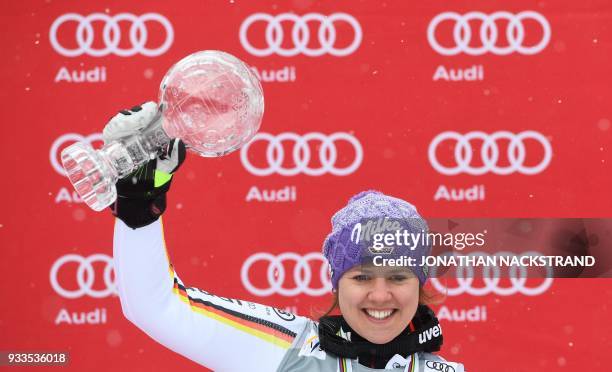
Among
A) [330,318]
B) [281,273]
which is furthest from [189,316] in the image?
[281,273]

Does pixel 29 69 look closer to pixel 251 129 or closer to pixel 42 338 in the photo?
pixel 42 338

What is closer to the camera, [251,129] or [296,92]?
[251,129]

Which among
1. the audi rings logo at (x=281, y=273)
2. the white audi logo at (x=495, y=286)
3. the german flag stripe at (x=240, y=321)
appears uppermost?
the german flag stripe at (x=240, y=321)

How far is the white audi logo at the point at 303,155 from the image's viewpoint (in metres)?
3.11

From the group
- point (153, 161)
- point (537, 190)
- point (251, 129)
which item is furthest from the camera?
point (537, 190)

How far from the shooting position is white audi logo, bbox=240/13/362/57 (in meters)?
3.10

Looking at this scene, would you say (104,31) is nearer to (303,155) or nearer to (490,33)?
(303,155)

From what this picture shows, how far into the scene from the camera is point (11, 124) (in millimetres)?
3117

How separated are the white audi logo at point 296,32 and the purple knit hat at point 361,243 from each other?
1.47 m

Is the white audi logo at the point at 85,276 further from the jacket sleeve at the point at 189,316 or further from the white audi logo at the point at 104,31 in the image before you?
the jacket sleeve at the point at 189,316

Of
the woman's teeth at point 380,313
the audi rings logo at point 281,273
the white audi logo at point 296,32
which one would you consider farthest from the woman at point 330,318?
the white audi logo at point 296,32

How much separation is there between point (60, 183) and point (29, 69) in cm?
44

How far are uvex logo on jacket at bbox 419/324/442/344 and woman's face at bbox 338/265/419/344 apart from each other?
0.15 ft

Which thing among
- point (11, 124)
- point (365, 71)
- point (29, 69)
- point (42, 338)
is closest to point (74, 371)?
point (42, 338)
